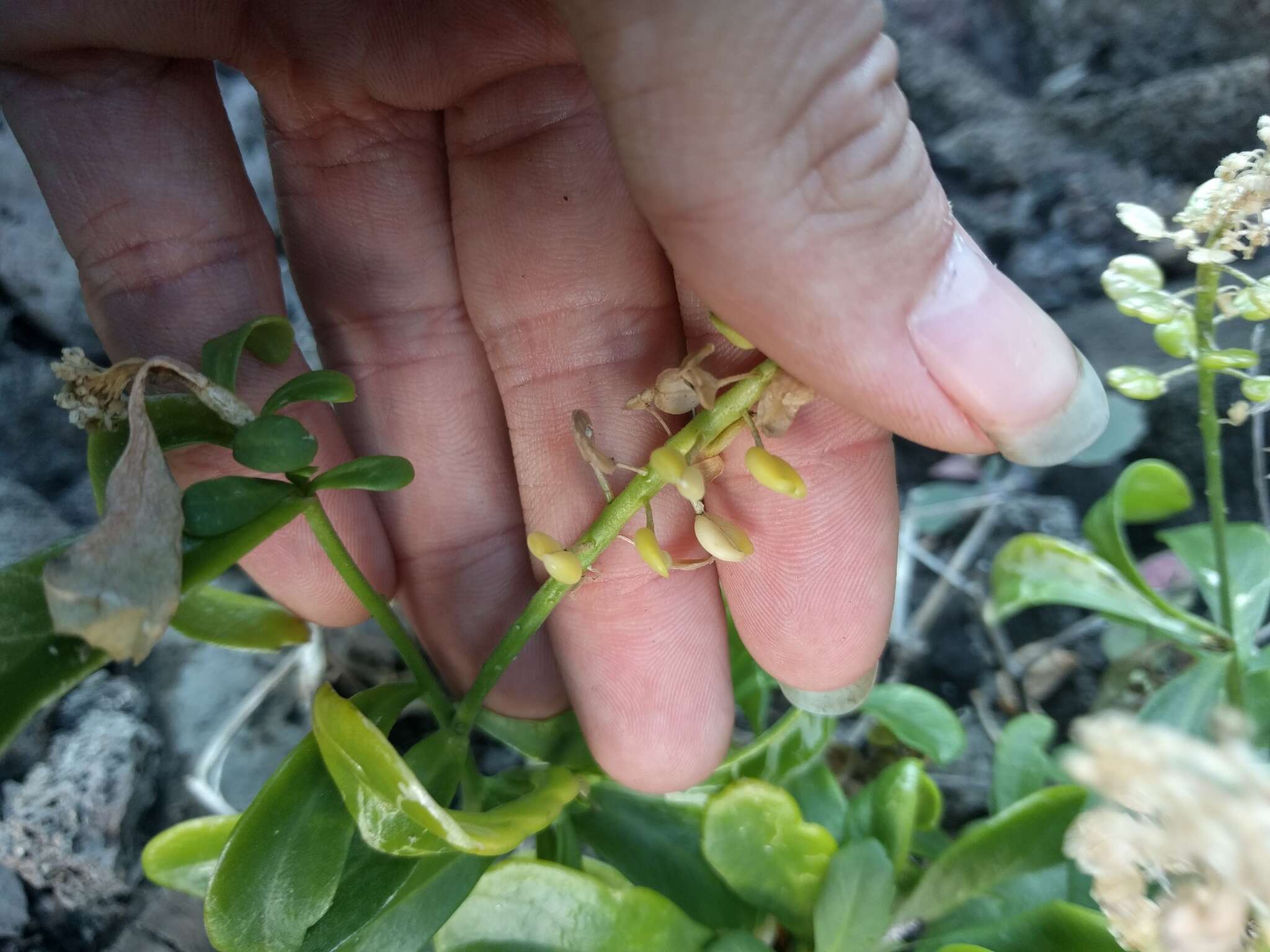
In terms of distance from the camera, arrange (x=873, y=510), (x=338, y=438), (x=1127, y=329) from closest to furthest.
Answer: (x=873, y=510)
(x=338, y=438)
(x=1127, y=329)

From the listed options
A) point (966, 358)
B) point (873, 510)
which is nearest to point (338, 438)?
point (873, 510)

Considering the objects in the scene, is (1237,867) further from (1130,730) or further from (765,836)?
(765,836)

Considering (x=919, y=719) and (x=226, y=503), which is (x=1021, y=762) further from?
(x=226, y=503)

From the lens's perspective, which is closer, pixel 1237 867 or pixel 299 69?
pixel 1237 867

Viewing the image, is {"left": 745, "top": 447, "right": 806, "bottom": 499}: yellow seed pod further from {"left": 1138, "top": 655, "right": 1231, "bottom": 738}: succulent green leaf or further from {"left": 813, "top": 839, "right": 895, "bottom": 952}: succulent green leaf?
{"left": 1138, "top": 655, "right": 1231, "bottom": 738}: succulent green leaf

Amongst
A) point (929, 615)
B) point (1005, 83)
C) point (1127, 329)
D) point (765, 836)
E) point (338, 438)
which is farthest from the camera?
point (1005, 83)

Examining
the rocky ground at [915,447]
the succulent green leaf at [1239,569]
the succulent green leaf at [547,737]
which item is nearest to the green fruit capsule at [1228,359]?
the succulent green leaf at [1239,569]
